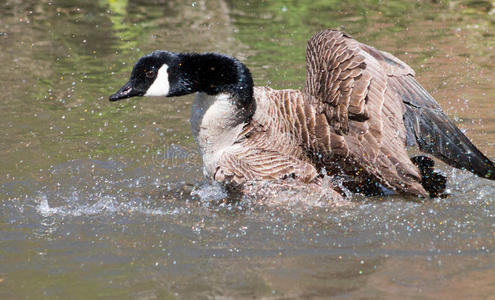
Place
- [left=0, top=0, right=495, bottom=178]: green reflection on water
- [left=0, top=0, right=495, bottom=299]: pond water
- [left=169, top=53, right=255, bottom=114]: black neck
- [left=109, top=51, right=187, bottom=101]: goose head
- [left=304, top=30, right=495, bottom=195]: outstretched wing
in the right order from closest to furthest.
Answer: [left=0, top=0, right=495, bottom=299]: pond water → [left=304, top=30, right=495, bottom=195]: outstretched wing → [left=169, top=53, right=255, bottom=114]: black neck → [left=109, top=51, right=187, bottom=101]: goose head → [left=0, top=0, right=495, bottom=178]: green reflection on water

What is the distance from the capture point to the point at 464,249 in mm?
5320

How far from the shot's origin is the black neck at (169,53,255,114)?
19.9 ft

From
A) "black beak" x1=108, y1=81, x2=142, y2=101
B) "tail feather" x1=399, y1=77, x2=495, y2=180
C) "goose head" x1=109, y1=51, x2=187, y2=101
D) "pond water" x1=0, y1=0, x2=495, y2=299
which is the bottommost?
"pond water" x1=0, y1=0, x2=495, y2=299

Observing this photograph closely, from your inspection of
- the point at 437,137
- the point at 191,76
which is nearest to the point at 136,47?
the point at 191,76

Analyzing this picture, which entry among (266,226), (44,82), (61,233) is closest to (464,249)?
(266,226)

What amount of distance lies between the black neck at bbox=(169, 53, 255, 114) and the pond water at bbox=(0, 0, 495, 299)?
1.09 metres

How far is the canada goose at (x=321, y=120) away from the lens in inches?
232

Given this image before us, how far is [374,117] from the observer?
5914mm

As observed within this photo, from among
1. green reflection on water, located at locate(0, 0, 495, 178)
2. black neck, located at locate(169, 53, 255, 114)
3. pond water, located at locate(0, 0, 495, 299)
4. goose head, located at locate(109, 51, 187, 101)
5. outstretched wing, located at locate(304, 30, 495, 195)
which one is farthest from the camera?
green reflection on water, located at locate(0, 0, 495, 178)

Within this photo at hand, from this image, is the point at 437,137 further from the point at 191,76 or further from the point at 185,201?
the point at 185,201

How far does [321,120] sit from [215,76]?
1.06 metres

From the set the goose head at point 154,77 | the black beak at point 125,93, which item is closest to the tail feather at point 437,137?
the goose head at point 154,77

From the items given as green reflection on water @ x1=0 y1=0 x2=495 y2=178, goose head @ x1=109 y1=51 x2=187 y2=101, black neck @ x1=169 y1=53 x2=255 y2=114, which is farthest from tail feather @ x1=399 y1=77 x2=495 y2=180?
green reflection on water @ x1=0 y1=0 x2=495 y2=178

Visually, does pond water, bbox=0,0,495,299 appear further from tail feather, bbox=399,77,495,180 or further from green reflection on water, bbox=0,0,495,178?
tail feather, bbox=399,77,495,180
